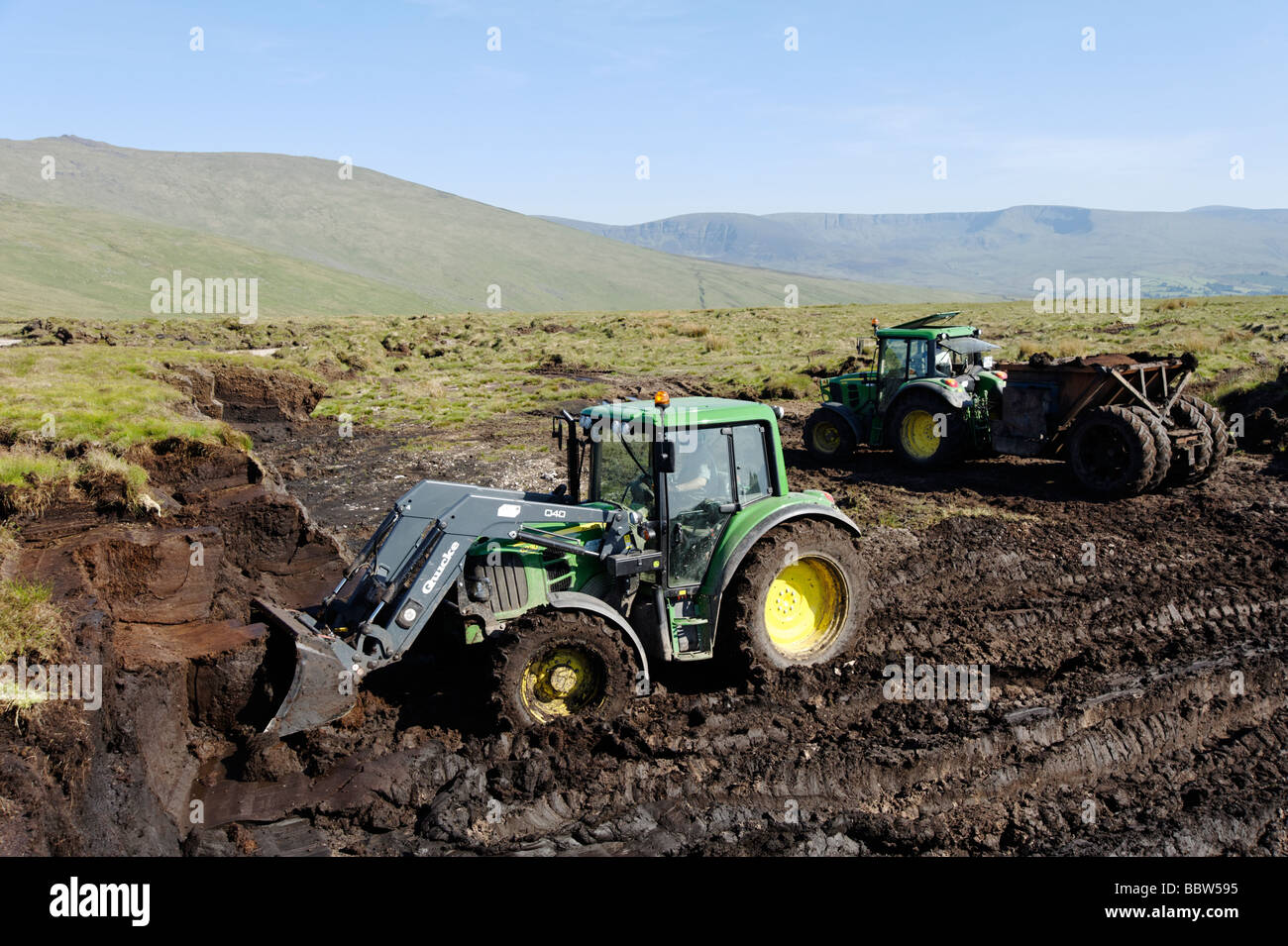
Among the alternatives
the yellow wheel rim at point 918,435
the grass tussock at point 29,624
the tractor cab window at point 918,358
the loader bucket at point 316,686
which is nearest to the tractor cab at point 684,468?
the loader bucket at point 316,686

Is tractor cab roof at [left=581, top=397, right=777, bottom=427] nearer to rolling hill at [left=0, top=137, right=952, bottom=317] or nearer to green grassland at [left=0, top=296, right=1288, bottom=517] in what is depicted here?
green grassland at [left=0, top=296, right=1288, bottom=517]

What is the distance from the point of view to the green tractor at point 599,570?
6.21 meters

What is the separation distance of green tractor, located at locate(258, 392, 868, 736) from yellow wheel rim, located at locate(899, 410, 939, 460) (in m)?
8.79

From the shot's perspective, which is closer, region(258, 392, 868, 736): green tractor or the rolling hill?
region(258, 392, 868, 736): green tractor

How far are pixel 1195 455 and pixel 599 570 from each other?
37.0 ft

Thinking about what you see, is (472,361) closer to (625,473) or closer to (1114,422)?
(1114,422)

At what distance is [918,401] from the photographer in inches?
618

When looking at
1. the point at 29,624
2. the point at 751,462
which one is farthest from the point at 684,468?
the point at 29,624

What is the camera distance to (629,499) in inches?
277

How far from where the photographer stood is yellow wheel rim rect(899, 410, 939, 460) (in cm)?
1569

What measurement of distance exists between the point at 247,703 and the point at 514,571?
2096mm

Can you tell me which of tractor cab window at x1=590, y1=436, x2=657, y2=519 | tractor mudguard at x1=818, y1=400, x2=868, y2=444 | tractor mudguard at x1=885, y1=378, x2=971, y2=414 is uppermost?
tractor mudguard at x1=885, y1=378, x2=971, y2=414

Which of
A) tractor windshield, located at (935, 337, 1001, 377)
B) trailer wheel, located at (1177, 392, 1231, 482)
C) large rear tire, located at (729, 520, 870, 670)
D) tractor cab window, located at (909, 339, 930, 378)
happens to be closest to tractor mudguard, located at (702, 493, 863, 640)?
large rear tire, located at (729, 520, 870, 670)
